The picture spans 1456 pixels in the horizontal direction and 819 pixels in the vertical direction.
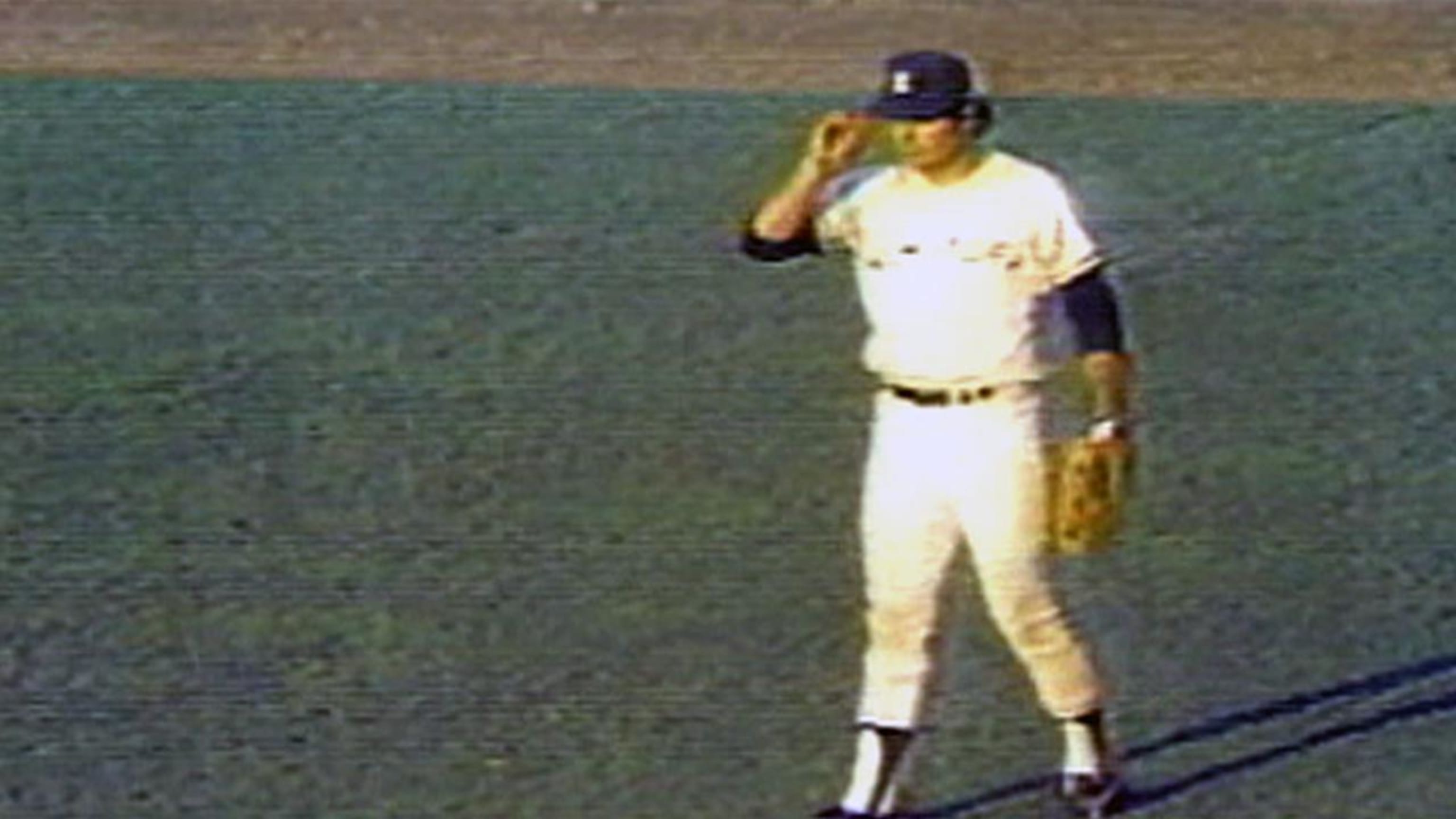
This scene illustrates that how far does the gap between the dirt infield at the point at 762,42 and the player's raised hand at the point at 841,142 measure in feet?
19.2

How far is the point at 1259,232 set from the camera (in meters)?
14.0

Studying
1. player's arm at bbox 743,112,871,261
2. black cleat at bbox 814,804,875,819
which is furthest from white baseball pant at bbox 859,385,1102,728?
player's arm at bbox 743,112,871,261

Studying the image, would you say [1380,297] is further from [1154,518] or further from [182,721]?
[182,721]

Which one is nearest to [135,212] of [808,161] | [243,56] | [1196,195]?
[243,56]

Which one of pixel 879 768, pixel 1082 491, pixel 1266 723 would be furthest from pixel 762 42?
pixel 1082 491

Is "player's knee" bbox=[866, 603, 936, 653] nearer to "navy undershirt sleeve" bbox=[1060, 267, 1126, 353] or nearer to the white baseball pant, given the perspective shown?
the white baseball pant

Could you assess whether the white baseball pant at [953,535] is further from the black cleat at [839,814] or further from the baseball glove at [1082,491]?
the black cleat at [839,814]

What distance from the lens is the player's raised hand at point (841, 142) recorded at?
948cm

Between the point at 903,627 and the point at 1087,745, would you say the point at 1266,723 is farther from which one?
the point at 903,627

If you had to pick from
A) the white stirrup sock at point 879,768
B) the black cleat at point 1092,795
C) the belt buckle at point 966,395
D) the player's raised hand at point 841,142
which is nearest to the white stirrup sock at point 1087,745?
the black cleat at point 1092,795

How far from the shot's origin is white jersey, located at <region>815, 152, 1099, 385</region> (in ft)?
30.9

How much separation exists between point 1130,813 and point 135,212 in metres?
4.97


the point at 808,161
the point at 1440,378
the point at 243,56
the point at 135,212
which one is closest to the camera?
the point at 808,161

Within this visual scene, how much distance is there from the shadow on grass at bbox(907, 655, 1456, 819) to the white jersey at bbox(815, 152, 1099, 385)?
1096 mm
